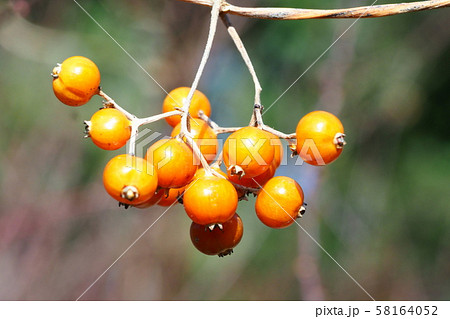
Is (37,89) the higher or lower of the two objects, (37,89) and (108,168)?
the higher

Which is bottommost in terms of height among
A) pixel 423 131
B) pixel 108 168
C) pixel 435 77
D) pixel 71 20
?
pixel 108 168

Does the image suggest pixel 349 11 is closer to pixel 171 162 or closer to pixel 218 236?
pixel 171 162

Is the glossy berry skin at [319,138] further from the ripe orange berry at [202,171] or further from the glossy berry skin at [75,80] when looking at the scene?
the glossy berry skin at [75,80]

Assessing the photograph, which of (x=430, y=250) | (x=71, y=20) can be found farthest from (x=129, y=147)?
(x=430, y=250)

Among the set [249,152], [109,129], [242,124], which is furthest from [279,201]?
[242,124]

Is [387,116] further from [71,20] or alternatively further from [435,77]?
[71,20]

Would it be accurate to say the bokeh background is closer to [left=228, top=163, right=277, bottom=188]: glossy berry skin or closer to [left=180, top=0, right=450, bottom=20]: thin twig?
[left=228, top=163, right=277, bottom=188]: glossy berry skin

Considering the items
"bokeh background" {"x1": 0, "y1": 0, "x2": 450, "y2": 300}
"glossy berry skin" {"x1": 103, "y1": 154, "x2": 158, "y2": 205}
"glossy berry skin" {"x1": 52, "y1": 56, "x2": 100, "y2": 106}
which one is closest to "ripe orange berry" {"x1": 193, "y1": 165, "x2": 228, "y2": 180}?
"glossy berry skin" {"x1": 103, "y1": 154, "x2": 158, "y2": 205}

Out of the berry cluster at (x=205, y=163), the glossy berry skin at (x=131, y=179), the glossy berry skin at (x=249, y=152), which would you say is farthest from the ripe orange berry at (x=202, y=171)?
the glossy berry skin at (x=131, y=179)
